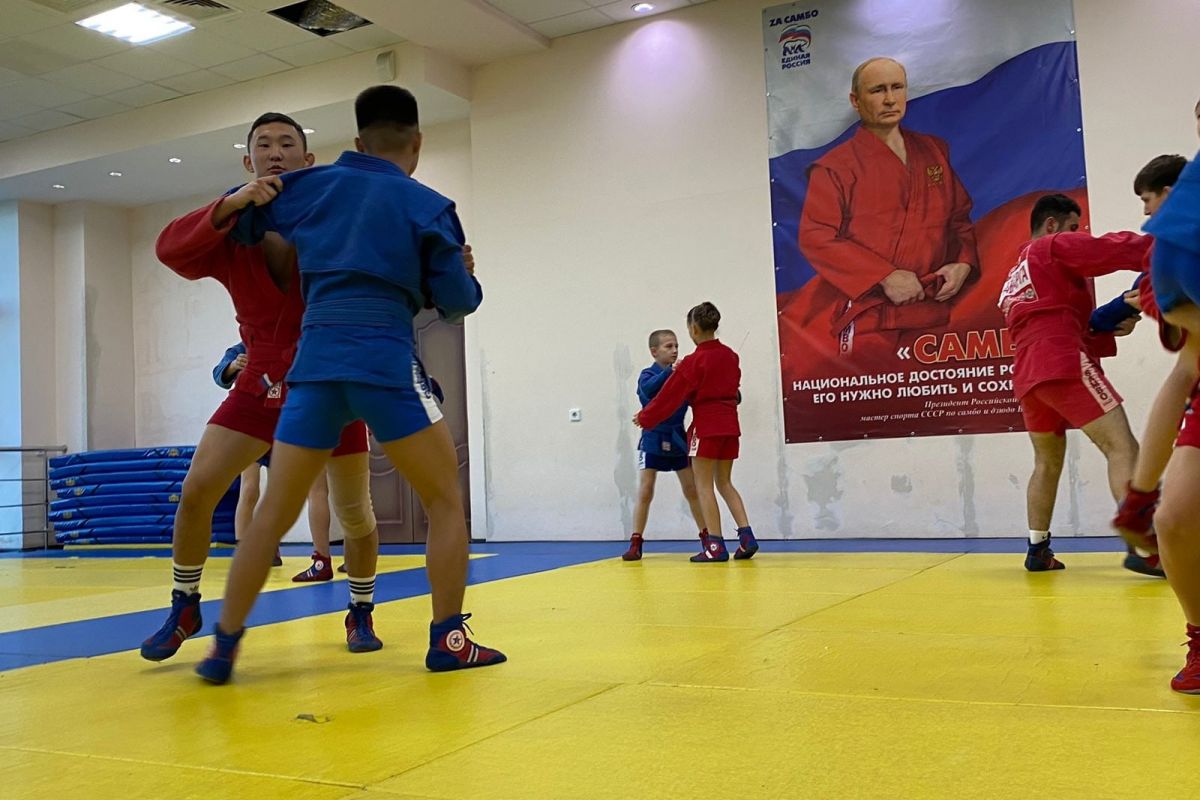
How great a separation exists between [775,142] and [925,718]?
7.99 m

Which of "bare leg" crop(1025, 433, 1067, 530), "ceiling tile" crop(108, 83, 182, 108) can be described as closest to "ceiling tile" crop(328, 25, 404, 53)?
"ceiling tile" crop(108, 83, 182, 108)

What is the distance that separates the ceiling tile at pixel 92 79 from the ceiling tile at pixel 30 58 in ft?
0.41

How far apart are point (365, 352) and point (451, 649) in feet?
3.14

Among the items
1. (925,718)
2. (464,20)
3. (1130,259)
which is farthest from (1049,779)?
(464,20)

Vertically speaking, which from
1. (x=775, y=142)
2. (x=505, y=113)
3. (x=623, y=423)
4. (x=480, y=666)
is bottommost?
(x=480, y=666)

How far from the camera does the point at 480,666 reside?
321 cm

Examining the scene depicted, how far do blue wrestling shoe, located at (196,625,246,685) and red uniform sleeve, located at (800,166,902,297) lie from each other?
7.21 meters

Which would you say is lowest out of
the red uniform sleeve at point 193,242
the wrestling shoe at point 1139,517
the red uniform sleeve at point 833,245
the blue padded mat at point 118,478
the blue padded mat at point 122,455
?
the wrestling shoe at point 1139,517

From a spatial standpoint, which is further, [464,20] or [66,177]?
[66,177]

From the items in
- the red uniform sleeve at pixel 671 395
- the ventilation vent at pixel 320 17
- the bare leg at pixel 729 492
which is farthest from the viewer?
the ventilation vent at pixel 320 17

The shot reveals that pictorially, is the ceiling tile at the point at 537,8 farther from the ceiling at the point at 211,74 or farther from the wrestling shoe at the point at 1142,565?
the wrestling shoe at the point at 1142,565

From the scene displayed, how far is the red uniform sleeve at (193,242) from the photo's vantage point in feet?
10.1

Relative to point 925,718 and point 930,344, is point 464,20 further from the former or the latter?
point 925,718

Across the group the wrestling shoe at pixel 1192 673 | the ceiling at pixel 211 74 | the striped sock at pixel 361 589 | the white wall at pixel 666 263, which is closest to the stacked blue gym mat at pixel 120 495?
the ceiling at pixel 211 74
